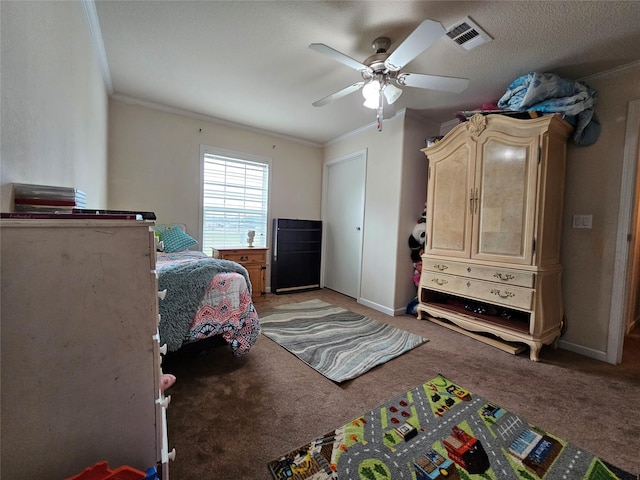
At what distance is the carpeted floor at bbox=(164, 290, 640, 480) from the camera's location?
1.26 metres

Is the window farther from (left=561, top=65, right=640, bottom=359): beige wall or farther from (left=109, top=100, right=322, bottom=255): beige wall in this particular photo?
(left=561, top=65, right=640, bottom=359): beige wall

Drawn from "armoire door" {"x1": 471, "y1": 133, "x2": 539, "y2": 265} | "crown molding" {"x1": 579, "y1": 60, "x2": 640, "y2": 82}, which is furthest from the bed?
"crown molding" {"x1": 579, "y1": 60, "x2": 640, "y2": 82}

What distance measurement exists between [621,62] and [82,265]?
11.6 ft

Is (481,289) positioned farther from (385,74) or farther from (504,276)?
(385,74)

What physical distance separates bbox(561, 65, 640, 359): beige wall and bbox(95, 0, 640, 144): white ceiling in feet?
0.85

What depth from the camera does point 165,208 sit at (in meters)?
3.31

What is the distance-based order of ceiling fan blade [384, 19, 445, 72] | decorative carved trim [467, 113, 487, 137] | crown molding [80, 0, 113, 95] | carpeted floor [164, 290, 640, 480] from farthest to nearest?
1. decorative carved trim [467, 113, 487, 137]
2. crown molding [80, 0, 113, 95]
3. ceiling fan blade [384, 19, 445, 72]
4. carpeted floor [164, 290, 640, 480]

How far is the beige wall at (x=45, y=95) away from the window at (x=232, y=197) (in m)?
1.62

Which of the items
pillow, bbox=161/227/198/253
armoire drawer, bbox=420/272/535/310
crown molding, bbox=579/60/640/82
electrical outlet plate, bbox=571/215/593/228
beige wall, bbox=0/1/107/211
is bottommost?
armoire drawer, bbox=420/272/535/310

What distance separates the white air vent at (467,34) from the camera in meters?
1.71

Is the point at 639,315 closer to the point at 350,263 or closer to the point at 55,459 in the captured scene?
the point at 350,263

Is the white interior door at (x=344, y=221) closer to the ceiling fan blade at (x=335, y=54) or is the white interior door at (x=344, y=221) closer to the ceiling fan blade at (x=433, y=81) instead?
the ceiling fan blade at (x=433, y=81)

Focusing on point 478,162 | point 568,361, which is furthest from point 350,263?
point 568,361

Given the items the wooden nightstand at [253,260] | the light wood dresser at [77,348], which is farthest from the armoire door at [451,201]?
the light wood dresser at [77,348]
